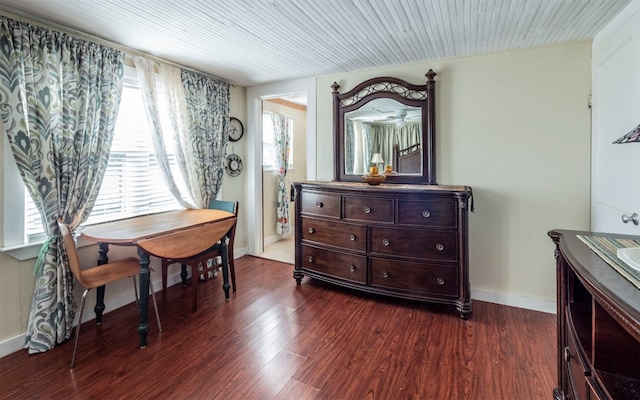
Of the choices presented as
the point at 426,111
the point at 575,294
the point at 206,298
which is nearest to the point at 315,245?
the point at 206,298

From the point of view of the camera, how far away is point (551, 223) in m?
2.65

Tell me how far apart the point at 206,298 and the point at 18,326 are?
1.28 m

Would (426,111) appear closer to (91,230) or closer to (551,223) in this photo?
(551,223)

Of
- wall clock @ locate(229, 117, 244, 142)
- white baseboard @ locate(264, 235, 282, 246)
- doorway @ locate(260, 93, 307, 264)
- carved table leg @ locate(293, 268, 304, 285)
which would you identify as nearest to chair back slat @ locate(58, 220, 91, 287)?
carved table leg @ locate(293, 268, 304, 285)

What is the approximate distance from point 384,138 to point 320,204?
0.92 m

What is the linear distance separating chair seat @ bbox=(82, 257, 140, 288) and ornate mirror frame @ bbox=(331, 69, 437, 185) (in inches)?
80.3

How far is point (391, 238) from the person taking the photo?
2.76m

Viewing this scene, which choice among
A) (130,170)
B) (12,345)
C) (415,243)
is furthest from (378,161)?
(12,345)

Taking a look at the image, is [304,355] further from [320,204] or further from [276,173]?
[276,173]

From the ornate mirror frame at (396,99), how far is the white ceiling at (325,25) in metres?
0.25

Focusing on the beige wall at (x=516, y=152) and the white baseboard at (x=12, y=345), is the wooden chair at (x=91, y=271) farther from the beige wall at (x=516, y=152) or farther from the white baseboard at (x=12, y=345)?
the beige wall at (x=516, y=152)

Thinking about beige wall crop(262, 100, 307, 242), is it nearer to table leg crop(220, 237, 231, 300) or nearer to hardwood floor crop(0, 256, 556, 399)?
table leg crop(220, 237, 231, 300)

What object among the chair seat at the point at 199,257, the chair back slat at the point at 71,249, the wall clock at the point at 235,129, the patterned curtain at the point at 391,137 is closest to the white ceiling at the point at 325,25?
the patterned curtain at the point at 391,137

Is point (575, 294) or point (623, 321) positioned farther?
point (575, 294)
